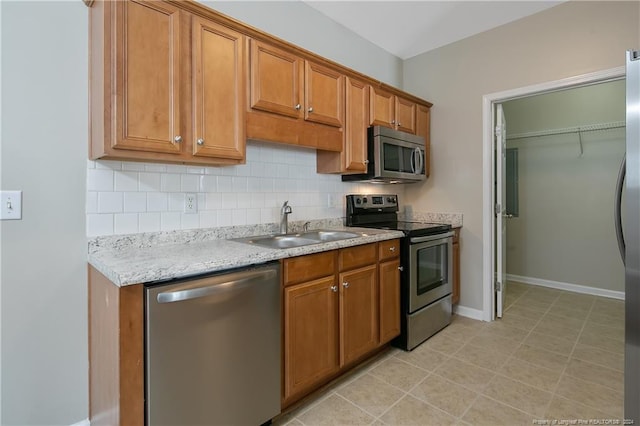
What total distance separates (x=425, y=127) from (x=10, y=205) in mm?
3233

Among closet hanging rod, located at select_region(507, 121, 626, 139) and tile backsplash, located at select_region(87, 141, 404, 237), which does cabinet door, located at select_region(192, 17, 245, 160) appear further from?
closet hanging rod, located at select_region(507, 121, 626, 139)

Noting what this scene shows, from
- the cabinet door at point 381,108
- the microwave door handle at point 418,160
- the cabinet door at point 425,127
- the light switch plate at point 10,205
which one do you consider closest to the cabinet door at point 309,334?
the light switch plate at point 10,205

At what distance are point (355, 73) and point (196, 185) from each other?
1485 millimetres

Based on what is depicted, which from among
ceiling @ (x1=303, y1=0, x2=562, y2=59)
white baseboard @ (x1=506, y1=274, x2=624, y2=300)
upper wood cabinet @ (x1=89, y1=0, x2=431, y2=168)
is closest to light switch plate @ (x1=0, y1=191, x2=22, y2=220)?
upper wood cabinet @ (x1=89, y1=0, x2=431, y2=168)

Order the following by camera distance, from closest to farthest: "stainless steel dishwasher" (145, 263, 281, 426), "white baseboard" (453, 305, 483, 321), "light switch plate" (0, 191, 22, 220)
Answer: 1. "stainless steel dishwasher" (145, 263, 281, 426)
2. "light switch plate" (0, 191, 22, 220)
3. "white baseboard" (453, 305, 483, 321)

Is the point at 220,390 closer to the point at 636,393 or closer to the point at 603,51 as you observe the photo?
the point at 636,393

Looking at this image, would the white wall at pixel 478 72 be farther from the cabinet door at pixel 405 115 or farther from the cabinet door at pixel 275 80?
the cabinet door at pixel 275 80

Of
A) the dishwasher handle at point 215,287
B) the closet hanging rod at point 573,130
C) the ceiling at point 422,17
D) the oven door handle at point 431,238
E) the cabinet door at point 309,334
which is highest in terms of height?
the ceiling at point 422,17

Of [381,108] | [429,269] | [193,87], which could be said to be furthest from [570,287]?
[193,87]

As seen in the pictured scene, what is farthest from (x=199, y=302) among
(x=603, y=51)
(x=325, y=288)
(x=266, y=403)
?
(x=603, y=51)

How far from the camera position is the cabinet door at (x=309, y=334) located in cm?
173

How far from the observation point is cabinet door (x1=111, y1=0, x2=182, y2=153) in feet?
4.75

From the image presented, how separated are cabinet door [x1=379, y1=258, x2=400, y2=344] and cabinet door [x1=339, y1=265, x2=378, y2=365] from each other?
0.24 ft

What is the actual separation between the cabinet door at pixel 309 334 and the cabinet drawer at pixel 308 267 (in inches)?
1.5
